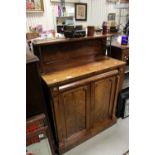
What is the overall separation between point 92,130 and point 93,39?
1199 millimetres

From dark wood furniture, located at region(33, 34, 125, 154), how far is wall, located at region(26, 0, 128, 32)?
157 cm

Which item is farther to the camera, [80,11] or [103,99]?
[80,11]

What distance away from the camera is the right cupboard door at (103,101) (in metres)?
1.62

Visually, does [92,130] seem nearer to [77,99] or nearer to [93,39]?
[77,99]

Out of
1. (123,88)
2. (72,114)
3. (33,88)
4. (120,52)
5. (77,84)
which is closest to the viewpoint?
(33,88)

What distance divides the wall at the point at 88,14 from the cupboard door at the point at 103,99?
1961 mm

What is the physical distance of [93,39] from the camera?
1.72m

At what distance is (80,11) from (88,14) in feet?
0.74

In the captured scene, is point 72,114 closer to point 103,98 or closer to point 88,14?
point 103,98

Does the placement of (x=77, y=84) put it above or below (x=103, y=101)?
above

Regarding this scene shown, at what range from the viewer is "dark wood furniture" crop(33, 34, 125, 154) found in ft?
4.45

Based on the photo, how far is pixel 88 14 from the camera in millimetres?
3211

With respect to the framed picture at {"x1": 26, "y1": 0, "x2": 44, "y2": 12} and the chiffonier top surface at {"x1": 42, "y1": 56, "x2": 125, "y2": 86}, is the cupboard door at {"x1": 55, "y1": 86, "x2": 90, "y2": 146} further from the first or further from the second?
the framed picture at {"x1": 26, "y1": 0, "x2": 44, "y2": 12}

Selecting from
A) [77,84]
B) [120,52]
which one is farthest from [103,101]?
[120,52]
